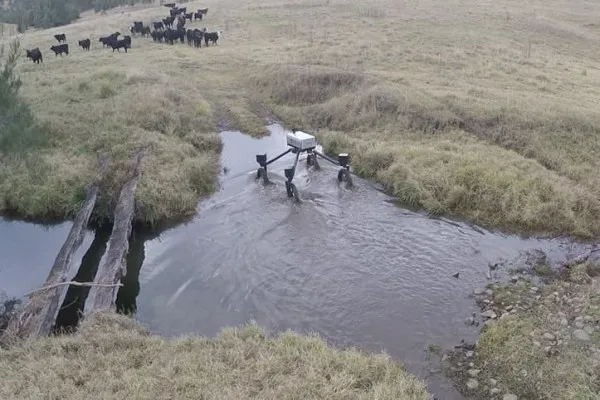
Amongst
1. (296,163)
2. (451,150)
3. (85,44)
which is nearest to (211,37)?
(85,44)

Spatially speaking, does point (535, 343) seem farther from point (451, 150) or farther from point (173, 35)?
point (173, 35)

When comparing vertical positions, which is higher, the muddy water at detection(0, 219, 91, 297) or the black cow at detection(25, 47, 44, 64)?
the black cow at detection(25, 47, 44, 64)

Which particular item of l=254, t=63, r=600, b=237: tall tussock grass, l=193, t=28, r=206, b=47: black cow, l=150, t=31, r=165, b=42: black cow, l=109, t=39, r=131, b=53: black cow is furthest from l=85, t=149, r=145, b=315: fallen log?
l=150, t=31, r=165, b=42: black cow

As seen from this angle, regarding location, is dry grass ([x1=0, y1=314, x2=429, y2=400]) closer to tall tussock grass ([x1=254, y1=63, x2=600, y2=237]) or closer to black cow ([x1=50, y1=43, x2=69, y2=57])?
tall tussock grass ([x1=254, y1=63, x2=600, y2=237])

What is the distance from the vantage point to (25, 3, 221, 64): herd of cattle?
32194mm

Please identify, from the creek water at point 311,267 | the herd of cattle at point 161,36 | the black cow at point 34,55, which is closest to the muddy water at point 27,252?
the creek water at point 311,267

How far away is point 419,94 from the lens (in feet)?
68.3

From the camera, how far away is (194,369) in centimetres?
792

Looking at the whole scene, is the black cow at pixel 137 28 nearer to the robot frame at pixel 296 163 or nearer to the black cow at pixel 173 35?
the black cow at pixel 173 35

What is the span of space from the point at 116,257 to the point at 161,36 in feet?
94.3

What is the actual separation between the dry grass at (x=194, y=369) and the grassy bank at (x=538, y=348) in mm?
1317

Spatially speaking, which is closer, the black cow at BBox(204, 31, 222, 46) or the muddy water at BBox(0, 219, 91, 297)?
the muddy water at BBox(0, 219, 91, 297)

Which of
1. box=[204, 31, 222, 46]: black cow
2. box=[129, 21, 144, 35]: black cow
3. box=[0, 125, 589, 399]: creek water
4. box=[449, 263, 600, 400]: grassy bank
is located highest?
box=[129, 21, 144, 35]: black cow

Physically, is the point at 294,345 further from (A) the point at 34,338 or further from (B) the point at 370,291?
(A) the point at 34,338
